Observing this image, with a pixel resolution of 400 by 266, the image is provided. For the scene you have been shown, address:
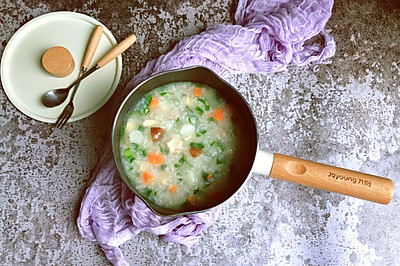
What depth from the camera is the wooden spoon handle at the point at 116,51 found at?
5.16 ft

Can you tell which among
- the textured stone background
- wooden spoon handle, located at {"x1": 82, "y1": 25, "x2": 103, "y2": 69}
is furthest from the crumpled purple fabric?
wooden spoon handle, located at {"x1": 82, "y1": 25, "x2": 103, "y2": 69}

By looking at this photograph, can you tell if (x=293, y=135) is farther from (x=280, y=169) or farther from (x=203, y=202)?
(x=203, y=202)

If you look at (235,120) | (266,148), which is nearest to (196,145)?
(235,120)

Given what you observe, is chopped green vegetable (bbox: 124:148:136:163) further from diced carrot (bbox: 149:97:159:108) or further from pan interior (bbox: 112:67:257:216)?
diced carrot (bbox: 149:97:159:108)

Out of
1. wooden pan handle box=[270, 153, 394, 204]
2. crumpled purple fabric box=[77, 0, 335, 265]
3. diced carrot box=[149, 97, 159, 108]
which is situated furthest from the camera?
crumpled purple fabric box=[77, 0, 335, 265]

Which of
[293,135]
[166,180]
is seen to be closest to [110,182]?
[166,180]

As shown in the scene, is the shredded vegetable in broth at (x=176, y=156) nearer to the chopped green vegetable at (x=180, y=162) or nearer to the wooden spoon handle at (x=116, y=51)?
the chopped green vegetable at (x=180, y=162)

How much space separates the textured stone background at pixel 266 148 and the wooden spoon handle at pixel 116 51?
0.21ft

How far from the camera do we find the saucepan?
137cm

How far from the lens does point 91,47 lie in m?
1.57

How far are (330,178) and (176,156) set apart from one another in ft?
1.48

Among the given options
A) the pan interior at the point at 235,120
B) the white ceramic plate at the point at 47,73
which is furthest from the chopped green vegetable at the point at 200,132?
the white ceramic plate at the point at 47,73

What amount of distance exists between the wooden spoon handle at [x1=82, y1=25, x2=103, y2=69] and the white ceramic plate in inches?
1.1

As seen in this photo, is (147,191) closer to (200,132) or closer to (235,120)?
(200,132)
